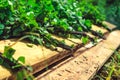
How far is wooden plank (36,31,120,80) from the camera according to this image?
201 cm

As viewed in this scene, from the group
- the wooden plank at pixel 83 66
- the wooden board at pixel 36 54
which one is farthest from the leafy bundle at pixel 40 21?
the wooden plank at pixel 83 66

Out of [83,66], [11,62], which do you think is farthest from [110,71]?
[11,62]

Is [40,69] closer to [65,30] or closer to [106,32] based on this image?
[65,30]

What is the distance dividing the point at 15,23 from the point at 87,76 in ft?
2.54

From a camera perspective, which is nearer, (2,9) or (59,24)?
(2,9)

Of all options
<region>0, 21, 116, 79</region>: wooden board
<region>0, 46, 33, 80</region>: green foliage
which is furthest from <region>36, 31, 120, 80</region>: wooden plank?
<region>0, 46, 33, 80</region>: green foliage

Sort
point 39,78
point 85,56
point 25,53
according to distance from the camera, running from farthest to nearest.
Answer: point 85,56 → point 25,53 → point 39,78

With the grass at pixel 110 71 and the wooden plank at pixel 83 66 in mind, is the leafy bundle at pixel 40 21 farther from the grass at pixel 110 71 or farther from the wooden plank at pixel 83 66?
the grass at pixel 110 71

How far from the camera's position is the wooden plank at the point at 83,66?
2013 millimetres

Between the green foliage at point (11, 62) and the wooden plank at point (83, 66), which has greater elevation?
the green foliage at point (11, 62)

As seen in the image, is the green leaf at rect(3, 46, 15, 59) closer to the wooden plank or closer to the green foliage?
the green foliage

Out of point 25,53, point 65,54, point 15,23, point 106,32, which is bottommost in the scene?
point 106,32

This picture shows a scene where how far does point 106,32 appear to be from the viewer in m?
4.03

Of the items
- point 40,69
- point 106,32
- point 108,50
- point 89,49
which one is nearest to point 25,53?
point 40,69
